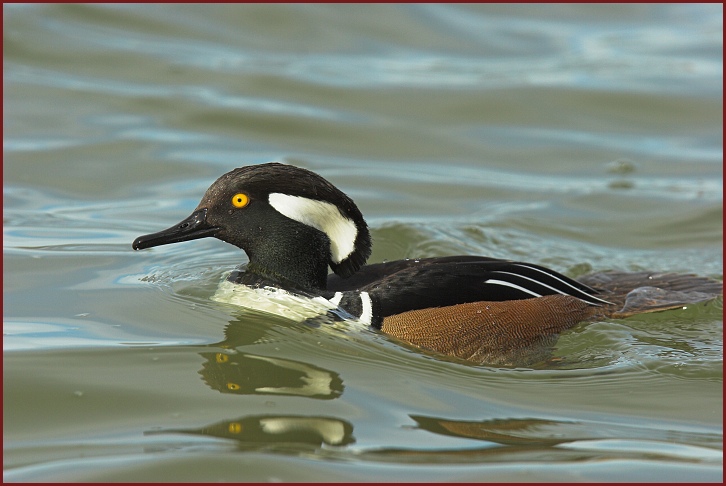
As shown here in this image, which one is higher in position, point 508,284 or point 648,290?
point 648,290

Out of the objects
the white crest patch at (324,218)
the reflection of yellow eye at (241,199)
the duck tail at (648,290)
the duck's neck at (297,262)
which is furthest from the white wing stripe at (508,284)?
the reflection of yellow eye at (241,199)

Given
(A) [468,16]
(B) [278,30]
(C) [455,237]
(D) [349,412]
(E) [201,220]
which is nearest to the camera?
(D) [349,412]

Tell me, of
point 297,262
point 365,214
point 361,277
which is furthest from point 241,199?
point 365,214

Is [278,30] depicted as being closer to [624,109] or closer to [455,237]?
[624,109]

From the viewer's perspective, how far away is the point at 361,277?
725cm

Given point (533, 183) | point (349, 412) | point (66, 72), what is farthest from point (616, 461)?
point (66, 72)

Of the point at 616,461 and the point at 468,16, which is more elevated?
the point at 468,16

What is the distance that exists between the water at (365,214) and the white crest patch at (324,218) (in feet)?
2.17

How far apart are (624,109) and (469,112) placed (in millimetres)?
2181

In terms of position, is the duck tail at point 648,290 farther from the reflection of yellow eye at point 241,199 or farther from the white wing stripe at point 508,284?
the reflection of yellow eye at point 241,199

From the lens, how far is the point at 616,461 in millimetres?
5207

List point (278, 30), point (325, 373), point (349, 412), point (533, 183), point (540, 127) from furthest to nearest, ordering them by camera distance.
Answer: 1. point (278, 30)
2. point (540, 127)
3. point (533, 183)
4. point (325, 373)
5. point (349, 412)

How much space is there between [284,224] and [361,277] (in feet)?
2.18

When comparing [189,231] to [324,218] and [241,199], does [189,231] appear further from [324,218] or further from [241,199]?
[324,218]
